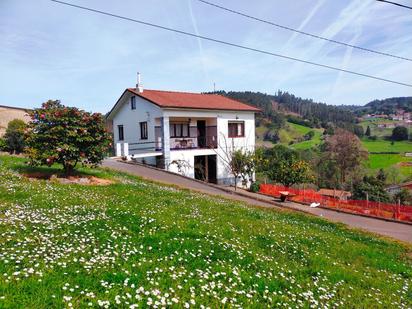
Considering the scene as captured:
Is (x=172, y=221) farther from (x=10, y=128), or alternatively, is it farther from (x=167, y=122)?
(x=10, y=128)

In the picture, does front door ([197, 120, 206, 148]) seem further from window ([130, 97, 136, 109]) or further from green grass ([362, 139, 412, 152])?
green grass ([362, 139, 412, 152])

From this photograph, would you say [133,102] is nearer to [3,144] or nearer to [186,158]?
[186,158]

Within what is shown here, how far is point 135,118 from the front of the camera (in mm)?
34469

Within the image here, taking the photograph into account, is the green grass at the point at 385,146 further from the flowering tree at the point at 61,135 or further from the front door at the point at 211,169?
the flowering tree at the point at 61,135

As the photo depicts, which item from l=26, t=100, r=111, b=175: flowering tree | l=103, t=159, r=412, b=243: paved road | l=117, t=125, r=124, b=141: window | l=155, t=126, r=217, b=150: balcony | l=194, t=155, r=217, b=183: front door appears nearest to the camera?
l=26, t=100, r=111, b=175: flowering tree

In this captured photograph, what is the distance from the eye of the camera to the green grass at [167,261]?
186 inches

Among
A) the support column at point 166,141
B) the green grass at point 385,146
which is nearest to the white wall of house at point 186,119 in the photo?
the support column at point 166,141

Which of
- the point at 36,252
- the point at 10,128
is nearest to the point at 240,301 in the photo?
the point at 36,252

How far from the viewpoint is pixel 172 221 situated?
9.20 m

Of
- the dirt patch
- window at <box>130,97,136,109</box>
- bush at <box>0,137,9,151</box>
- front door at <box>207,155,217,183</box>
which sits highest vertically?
window at <box>130,97,136,109</box>

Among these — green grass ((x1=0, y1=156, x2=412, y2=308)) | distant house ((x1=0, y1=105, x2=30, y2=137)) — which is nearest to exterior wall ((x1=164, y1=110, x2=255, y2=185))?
distant house ((x1=0, y1=105, x2=30, y2=137))

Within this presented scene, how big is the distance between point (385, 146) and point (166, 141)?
8671cm

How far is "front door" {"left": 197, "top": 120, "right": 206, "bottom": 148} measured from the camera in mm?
35125

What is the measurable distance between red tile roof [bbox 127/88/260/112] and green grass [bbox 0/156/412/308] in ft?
68.1
